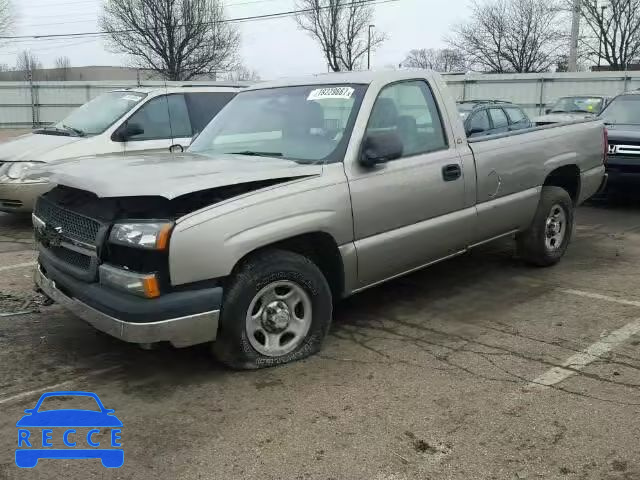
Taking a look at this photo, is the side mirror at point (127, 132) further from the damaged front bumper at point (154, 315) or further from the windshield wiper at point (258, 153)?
the damaged front bumper at point (154, 315)

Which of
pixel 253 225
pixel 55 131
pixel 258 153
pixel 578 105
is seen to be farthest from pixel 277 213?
pixel 578 105

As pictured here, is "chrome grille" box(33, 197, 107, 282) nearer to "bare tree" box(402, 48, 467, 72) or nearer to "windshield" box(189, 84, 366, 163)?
"windshield" box(189, 84, 366, 163)

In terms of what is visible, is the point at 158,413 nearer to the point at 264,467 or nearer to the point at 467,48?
the point at 264,467

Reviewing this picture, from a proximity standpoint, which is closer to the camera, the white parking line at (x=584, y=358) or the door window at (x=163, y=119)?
the white parking line at (x=584, y=358)

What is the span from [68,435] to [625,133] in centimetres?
897

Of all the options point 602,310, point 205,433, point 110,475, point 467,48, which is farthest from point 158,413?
point 467,48

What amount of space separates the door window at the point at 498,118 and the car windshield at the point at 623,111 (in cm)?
246

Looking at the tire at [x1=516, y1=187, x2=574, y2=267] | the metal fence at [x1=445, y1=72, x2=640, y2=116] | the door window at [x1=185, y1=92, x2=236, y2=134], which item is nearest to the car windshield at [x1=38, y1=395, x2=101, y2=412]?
the tire at [x1=516, y1=187, x2=574, y2=267]

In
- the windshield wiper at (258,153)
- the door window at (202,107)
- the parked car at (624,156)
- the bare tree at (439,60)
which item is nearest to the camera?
the windshield wiper at (258,153)

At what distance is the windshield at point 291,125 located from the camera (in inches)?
168

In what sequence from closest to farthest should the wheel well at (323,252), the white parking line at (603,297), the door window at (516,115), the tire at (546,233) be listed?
1. the wheel well at (323,252)
2. the white parking line at (603,297)
3. the tire at (546,233)
4. the door window at (516,115)

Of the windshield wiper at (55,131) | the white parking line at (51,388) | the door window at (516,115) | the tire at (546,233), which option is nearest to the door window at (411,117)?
the tire at (546,233)

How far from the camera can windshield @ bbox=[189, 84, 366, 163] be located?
4266 millimetres

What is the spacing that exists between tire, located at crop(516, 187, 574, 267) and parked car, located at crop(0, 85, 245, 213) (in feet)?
14.2
